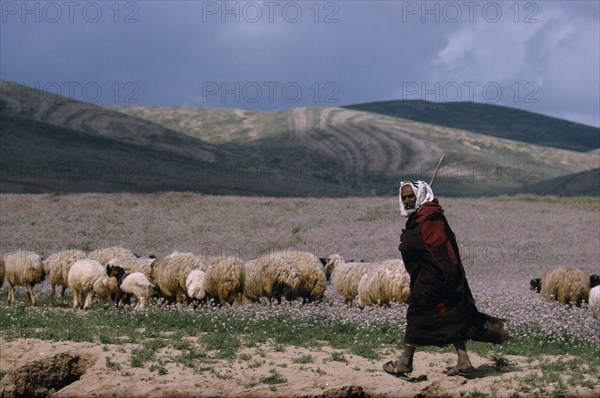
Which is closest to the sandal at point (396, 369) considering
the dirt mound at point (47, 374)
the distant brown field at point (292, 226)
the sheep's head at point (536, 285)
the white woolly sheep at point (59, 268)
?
the dirt mound at point (47, 374)

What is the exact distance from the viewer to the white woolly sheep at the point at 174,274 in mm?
20516

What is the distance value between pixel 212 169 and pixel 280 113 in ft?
232

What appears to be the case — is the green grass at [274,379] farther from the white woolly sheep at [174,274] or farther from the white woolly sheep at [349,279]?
the white woolly sheep at [349,279]

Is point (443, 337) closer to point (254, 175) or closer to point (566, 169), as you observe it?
point (254, 175)

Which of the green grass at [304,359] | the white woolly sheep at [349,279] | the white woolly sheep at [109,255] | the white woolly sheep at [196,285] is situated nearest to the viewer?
the green grass at [304,359]

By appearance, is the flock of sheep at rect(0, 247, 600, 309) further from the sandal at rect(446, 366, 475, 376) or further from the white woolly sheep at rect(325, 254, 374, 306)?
the sandal at rect(446, 366, 475, 376)

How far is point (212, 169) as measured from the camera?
334 ft

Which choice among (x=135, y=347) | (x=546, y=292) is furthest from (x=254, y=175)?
(x=135, y=347)

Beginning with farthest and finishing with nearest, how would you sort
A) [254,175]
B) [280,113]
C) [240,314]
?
[280,113] < [254,175] < [240,314]

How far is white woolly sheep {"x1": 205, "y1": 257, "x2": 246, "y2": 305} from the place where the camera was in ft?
63.4

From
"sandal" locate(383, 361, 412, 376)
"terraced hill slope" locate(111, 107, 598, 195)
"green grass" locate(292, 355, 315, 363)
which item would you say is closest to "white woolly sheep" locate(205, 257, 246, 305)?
"green grass" locate(292, 355, 315, 363)

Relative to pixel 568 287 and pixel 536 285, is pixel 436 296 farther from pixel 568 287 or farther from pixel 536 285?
pixel 536 285

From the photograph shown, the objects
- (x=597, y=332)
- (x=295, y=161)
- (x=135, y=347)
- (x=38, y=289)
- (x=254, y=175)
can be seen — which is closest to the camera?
(x=135, y=347)

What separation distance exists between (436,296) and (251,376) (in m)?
2.78
